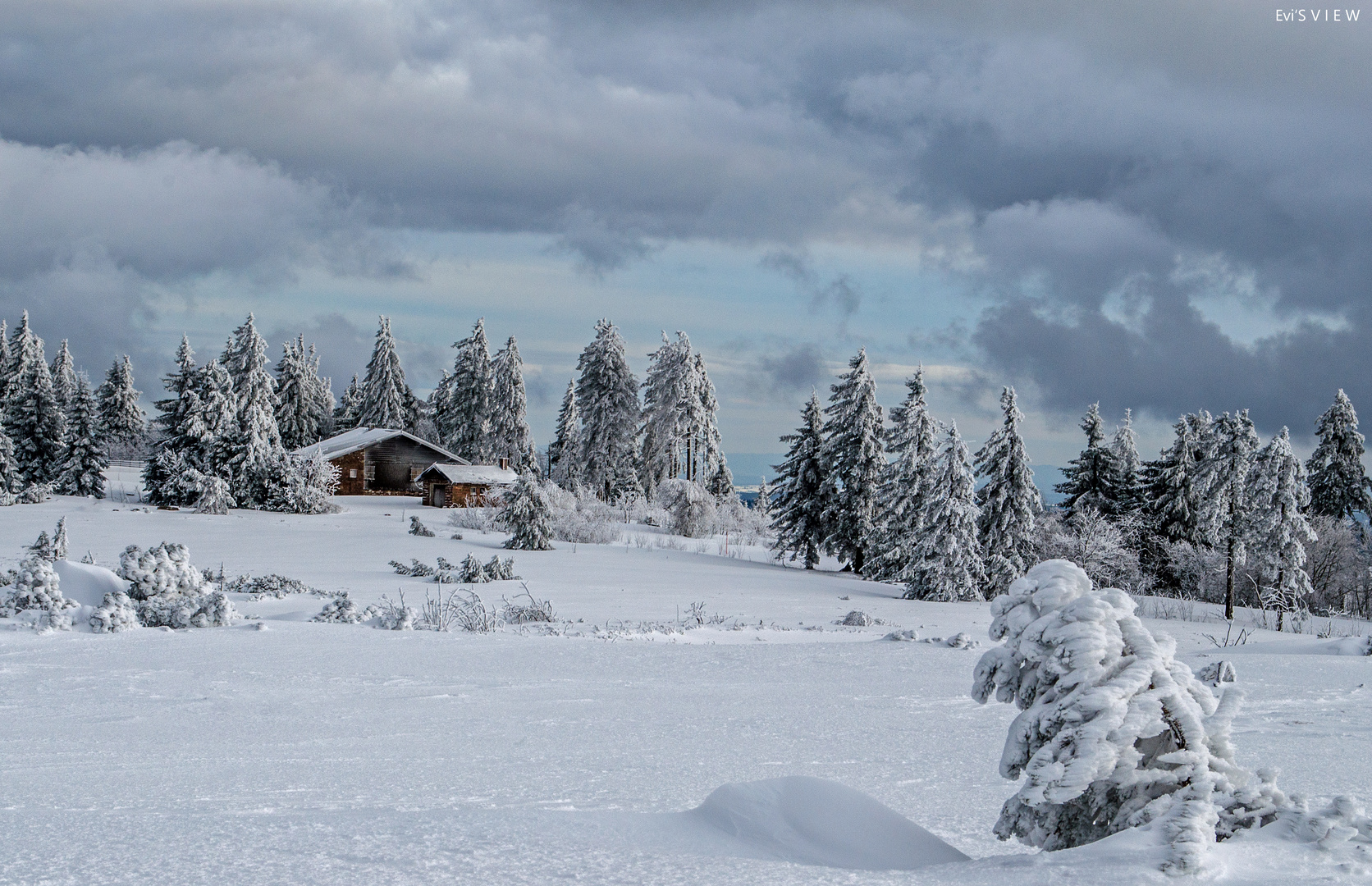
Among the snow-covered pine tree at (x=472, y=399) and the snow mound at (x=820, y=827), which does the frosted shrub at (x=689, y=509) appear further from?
the snow mound at (x=820, y=827)

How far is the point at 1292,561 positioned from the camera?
99.7 ft

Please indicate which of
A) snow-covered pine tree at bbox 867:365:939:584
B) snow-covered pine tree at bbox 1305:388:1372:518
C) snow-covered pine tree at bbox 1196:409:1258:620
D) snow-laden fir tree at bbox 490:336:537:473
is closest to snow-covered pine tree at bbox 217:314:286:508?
snow-laden fir tree at bbox 490:336:537:473

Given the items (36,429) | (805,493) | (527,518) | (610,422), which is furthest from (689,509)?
(36,429)

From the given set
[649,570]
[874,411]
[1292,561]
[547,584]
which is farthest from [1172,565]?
[547,584]

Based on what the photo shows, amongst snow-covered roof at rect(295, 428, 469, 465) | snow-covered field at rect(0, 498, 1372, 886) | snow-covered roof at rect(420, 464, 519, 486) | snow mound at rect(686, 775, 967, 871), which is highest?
snow-covered roof at rect(295, 428, 469, 465)

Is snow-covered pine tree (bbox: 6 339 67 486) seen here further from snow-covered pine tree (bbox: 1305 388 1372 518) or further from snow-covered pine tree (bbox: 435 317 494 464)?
snow-covered pine tree (bbox: 1305 388 1372 518)

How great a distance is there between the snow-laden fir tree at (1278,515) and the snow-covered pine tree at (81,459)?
48457 millimetres

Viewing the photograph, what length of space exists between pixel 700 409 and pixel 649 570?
35.2 metres

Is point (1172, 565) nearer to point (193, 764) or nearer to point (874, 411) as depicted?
point (874, 411)

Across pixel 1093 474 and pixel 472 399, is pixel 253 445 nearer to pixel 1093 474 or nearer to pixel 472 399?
pixel 472 399

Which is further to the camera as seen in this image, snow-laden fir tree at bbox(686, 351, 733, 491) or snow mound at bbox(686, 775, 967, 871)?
snow-laden fir tree at bbox(686, 351, 733, 491)

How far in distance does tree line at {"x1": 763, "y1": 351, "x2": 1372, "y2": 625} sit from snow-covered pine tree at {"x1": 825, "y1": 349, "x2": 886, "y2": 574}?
5cm

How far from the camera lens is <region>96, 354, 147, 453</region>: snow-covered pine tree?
6500cm

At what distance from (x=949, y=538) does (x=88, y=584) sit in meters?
21.3
